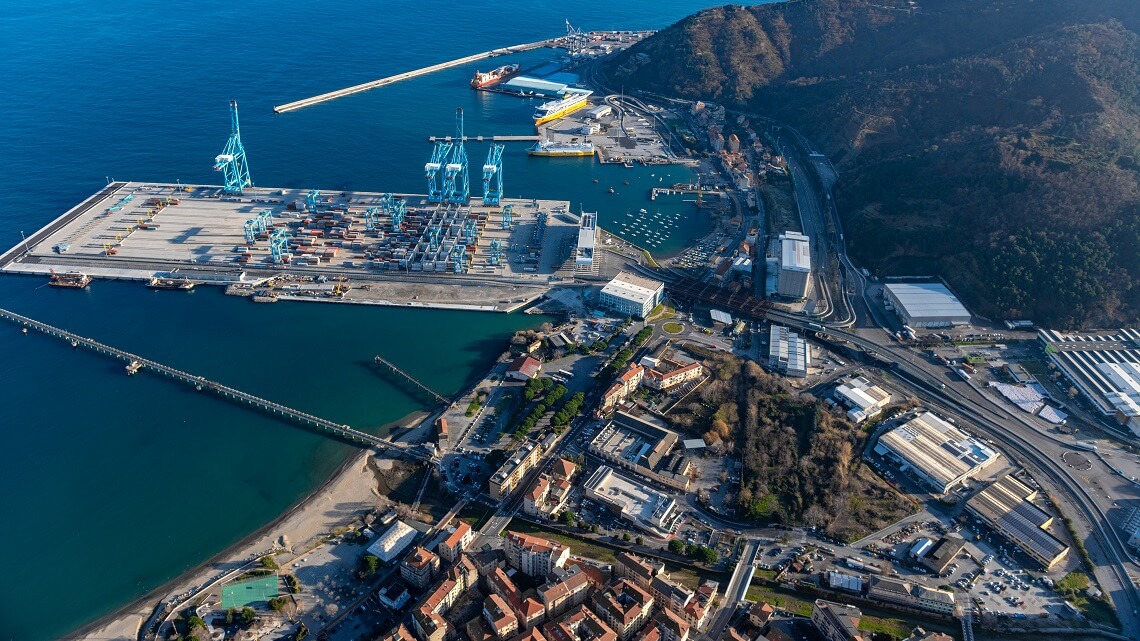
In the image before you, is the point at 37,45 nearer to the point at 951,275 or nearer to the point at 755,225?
the point at 755,225

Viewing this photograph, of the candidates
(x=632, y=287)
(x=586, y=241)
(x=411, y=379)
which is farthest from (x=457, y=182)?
(x=411, y=379)

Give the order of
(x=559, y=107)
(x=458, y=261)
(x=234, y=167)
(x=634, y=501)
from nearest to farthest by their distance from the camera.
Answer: (x=634, y=501) → (x=458, y=261) → (x=234, y=167) → (x=559, y=107)

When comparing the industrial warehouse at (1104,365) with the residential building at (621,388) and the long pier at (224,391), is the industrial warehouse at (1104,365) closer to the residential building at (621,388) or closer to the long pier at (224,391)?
the residential building at (621,388)

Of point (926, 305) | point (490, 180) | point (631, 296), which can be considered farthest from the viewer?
point (490, 180)

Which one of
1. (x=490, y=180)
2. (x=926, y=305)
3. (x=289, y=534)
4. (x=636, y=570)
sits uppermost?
(x=490, y=180)

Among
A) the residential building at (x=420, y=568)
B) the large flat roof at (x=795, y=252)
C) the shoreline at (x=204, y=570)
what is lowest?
the shoreline at (x=204, y=570)

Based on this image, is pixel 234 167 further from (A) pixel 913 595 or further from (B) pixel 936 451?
(A) pixel 913 595

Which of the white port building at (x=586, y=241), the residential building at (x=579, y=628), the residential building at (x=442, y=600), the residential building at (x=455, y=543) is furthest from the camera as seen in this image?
the white port building at (x=586, y=241)

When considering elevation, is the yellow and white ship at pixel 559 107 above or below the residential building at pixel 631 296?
above

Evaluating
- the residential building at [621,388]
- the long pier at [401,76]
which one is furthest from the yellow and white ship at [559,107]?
the residential building at [621,388]
